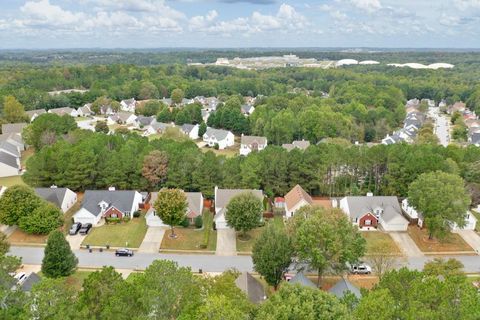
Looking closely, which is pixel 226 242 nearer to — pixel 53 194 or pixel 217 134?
pixel 53 194

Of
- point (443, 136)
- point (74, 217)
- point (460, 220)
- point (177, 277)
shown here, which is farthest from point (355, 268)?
point (443, 136)

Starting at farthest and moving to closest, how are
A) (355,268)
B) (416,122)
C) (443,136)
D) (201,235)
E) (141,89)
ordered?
(141,89) → (416,122) → (443,136) → (201,235) → (355,268)

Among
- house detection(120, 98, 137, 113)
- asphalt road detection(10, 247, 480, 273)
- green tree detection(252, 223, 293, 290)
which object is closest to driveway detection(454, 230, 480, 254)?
asphalt road detection(10, 247, 480, 273)

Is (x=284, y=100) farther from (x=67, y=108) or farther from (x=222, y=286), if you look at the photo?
(x=222, y=286)

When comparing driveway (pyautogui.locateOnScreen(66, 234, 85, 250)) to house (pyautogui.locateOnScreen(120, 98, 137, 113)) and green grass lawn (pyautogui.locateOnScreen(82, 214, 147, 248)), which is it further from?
house (pyautogui.locateOnScreen(120, 98, 137, 113))

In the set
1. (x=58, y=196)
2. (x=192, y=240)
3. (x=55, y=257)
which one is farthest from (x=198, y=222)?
(x=58, y=196)

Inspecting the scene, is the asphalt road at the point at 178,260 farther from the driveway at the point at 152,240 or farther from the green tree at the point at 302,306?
the green tree at the point at 302,306
